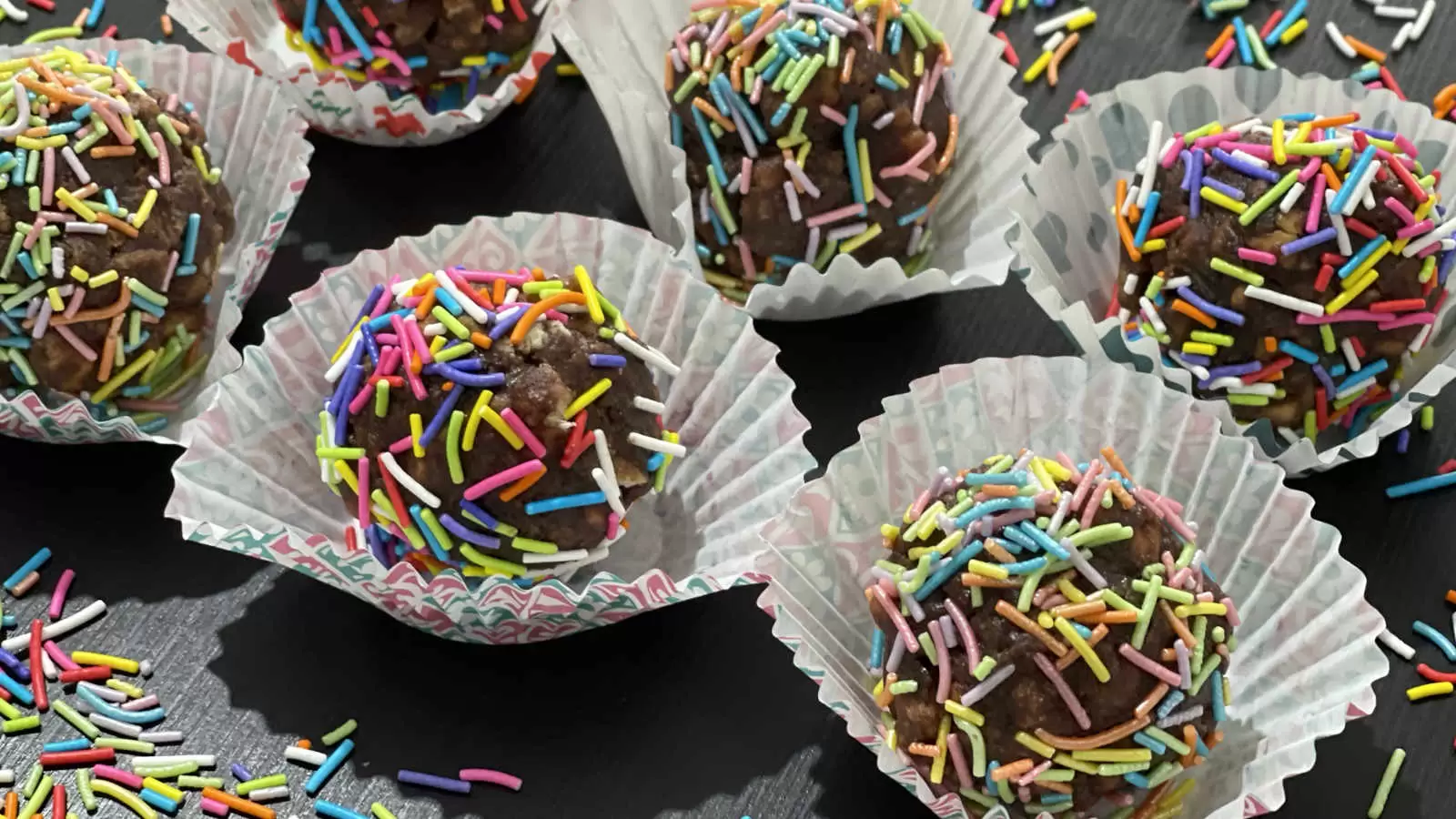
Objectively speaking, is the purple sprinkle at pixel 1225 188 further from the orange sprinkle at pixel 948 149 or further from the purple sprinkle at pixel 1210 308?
the orange sprinkle at pixel 948 149

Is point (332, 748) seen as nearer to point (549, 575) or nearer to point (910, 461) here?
point (549, 575)

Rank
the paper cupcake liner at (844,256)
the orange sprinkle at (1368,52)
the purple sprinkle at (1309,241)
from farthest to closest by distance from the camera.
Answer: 1. the orange sprinkle at (1368,52)
2. the paper cupcake liner at (844,256)
3. the purple sprinkle at (1309,241)

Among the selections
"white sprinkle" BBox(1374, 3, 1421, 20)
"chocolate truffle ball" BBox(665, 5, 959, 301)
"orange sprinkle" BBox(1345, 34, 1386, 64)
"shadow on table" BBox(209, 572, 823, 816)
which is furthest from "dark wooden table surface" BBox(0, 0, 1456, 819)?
"white sprinkle" BBox(1374, 3, 1421, 20)

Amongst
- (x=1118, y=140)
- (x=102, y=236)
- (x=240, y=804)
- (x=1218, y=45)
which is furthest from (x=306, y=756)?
(x=1218, y=45)

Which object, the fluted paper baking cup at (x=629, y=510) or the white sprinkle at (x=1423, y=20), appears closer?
the fluted paper baking cup at (x=629, y=510)

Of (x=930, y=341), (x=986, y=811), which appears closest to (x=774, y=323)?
(x=930, y=341)

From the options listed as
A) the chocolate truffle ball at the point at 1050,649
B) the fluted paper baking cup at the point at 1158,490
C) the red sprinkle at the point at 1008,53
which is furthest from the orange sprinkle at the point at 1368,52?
the chocolate truffle ball at the point at 1050,649

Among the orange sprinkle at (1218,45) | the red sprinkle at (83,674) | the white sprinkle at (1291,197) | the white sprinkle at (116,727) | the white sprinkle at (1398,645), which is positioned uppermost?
the white sprinkle at (1291,197)
